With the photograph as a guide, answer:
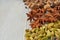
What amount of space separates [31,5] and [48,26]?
0.37 metres

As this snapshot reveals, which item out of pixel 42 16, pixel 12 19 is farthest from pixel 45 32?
pixel 12 19

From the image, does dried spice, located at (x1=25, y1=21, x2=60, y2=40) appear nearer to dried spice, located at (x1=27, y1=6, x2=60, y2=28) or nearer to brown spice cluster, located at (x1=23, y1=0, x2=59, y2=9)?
dried spice, located at (x1=27, y1=6, x2=60, y2=28)

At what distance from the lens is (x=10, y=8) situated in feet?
5.13

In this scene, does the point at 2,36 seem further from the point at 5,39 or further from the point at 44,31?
the point at 44,31

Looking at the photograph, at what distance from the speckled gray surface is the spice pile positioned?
0.08 meters

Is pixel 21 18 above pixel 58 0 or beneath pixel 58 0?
beneath

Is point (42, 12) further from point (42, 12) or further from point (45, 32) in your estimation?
point (45, 32)

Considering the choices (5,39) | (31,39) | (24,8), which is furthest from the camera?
(24,8)

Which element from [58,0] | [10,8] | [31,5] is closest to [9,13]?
[10,8]

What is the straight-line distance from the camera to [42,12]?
1.31 metres

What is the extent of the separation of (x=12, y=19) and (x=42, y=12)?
0.25 metres

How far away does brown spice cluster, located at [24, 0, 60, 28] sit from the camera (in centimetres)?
121

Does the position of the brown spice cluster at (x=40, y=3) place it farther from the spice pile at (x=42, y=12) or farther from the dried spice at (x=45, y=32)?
the dried spice at (x=45, y=32)

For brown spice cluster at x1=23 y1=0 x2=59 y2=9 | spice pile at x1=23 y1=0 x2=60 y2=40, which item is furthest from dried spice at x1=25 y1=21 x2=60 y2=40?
brown spice cluster at x1=23 y1=0 x2=59 y2=9
